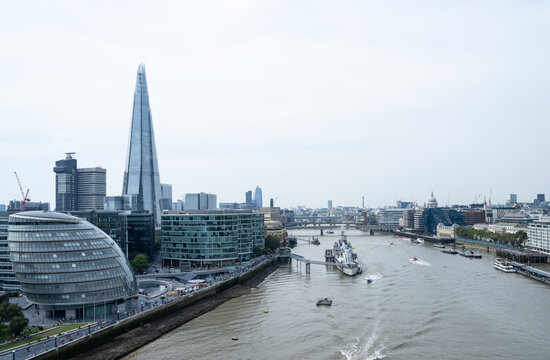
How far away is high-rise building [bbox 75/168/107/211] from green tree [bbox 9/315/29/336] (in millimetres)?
151480

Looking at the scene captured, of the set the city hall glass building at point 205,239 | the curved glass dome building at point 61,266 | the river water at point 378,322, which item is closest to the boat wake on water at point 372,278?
the river water at point 378,322

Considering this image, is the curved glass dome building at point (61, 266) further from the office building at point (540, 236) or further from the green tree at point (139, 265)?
the office building at point (540, 236)

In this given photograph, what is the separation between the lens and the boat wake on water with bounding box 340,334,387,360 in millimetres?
39497

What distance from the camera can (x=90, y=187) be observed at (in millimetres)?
190500

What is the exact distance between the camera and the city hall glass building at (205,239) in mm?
94688

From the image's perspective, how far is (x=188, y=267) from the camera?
85.9 metres

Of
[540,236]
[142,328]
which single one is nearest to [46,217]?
[142,328]

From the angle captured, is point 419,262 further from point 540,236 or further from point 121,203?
point 121,203

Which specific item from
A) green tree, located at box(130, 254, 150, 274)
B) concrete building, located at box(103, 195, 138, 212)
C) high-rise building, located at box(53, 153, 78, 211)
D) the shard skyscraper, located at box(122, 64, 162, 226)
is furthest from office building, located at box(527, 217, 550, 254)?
high-rise building, located at box(53, 153, 78, 211)

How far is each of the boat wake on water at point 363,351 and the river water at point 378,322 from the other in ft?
0.30

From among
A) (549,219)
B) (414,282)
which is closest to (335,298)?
(414,282)

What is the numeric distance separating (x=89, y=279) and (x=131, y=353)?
539 inches

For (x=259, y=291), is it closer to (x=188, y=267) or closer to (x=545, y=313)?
(x=188, y=267)

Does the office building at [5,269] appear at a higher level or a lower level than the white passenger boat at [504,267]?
higher
